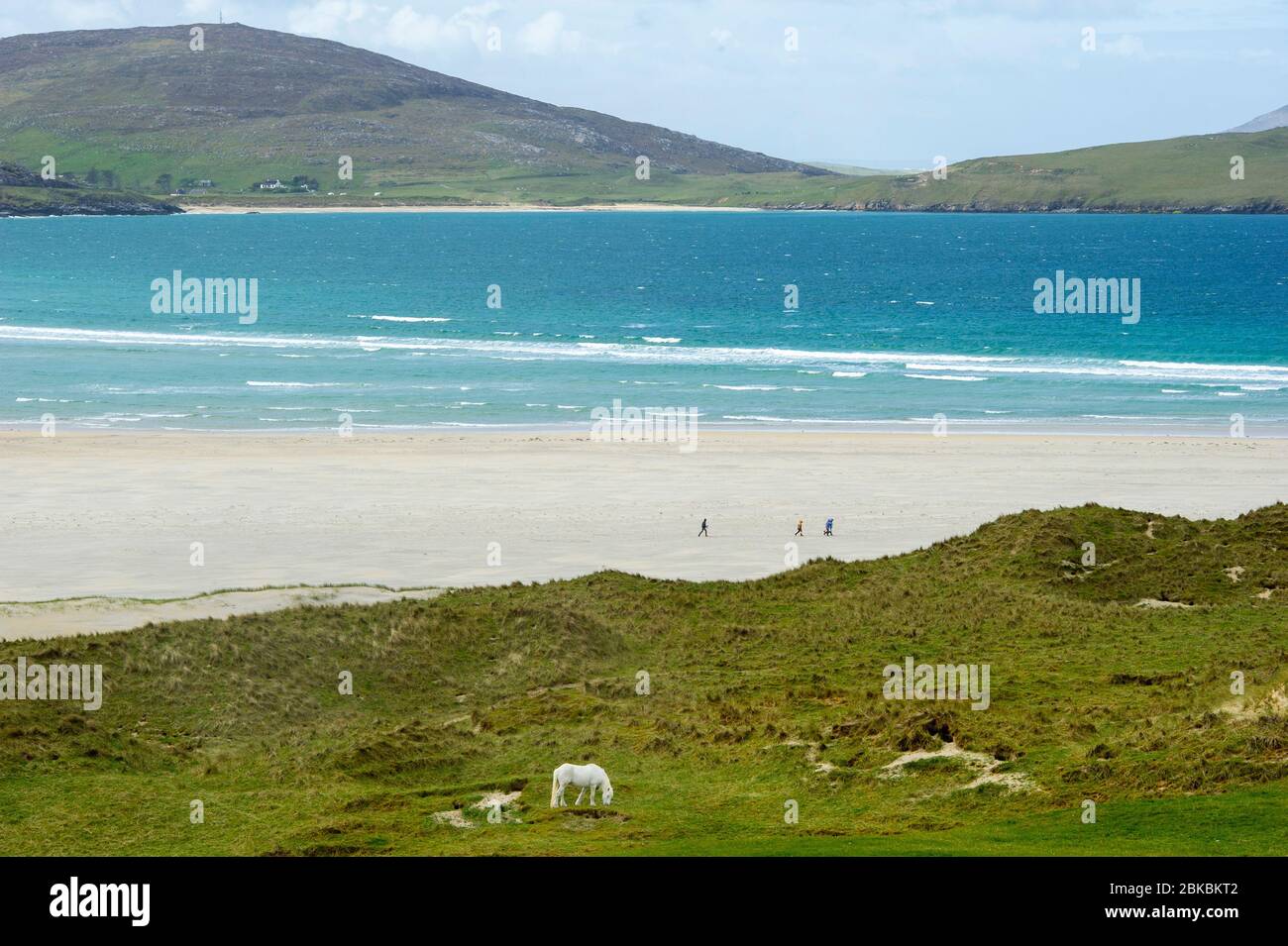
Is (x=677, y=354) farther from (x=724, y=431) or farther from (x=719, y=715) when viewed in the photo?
(x=719, y=715)

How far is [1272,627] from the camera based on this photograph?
27297 mm

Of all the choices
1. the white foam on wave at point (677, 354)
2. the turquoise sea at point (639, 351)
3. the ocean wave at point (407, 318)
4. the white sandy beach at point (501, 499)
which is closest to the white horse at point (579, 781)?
the white sandy beach at point (501, 499)

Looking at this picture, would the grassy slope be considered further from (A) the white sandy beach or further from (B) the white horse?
(A) the white sandy beach

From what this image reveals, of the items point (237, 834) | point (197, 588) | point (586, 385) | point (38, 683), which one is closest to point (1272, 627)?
point (237, 834)

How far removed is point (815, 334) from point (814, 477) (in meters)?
54.4

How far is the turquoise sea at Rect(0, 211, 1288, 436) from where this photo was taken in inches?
2894

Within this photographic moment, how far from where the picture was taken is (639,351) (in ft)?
324

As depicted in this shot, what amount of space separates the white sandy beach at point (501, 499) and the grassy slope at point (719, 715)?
5040mm

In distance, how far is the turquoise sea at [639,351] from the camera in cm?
7350

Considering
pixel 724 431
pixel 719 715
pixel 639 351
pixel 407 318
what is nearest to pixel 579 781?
pixel 719 715

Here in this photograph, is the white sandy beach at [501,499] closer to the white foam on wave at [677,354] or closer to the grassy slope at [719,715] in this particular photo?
the grassy slope at [719,715]

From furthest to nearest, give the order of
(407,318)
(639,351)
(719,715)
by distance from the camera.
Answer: (407,318)
(639,351)
(719,715)

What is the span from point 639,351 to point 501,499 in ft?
160

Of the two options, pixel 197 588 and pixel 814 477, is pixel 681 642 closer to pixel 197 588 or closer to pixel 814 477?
pixel 197 588
